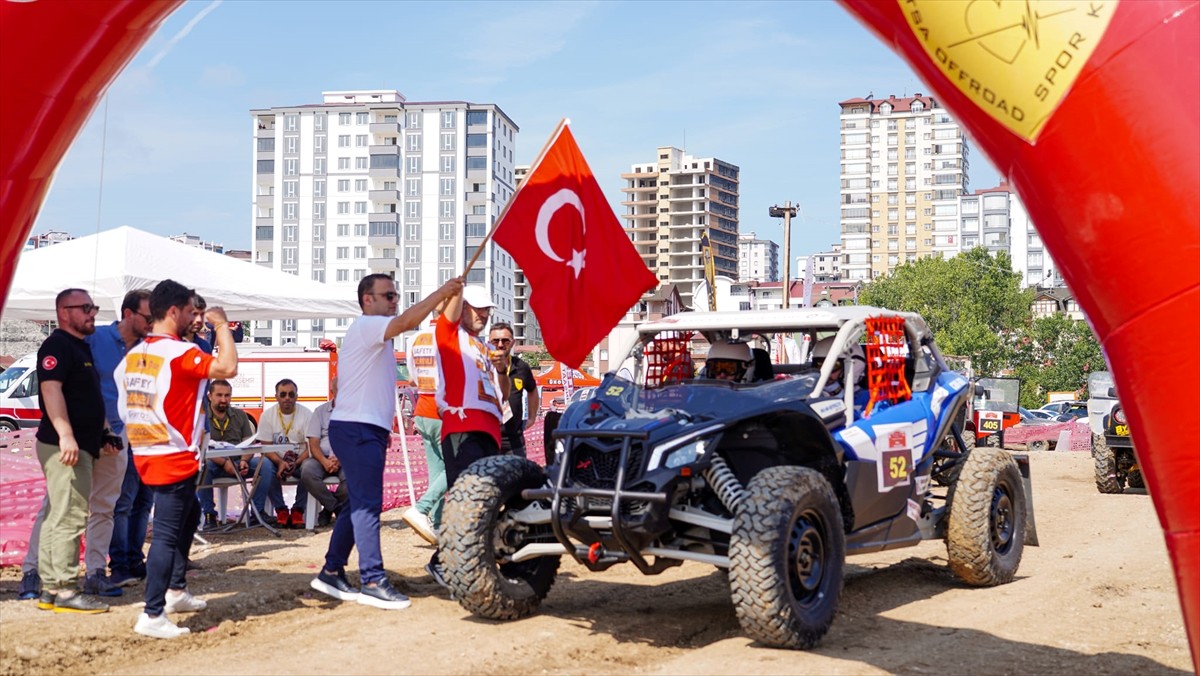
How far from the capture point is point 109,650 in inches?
250

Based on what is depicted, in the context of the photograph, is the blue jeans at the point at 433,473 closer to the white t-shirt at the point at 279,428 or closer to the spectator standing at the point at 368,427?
the spectator standing at the point at 368,427

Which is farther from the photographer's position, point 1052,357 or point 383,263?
point 383,263

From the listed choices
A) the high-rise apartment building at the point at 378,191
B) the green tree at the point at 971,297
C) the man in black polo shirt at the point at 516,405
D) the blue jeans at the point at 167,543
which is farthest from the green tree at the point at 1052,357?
the blue jeans at the point at 167,543

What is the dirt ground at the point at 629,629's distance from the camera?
6.04 meters

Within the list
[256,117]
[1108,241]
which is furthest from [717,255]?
[1108,241]

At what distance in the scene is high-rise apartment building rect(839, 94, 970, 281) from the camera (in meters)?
174

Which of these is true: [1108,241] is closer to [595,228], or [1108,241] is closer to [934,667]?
[934,667]

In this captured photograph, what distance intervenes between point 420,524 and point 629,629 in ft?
8.10

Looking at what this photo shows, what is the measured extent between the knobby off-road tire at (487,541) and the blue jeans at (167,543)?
145 centimetres

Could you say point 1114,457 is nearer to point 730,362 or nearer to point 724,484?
point 730,362

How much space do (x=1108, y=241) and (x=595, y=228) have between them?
5.95 meters

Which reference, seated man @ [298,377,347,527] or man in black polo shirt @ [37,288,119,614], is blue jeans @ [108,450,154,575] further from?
seated man @ [298,377,347,527]

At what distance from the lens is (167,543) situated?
22.1ft

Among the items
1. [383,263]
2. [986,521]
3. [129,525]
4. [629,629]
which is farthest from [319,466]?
[383,263]
